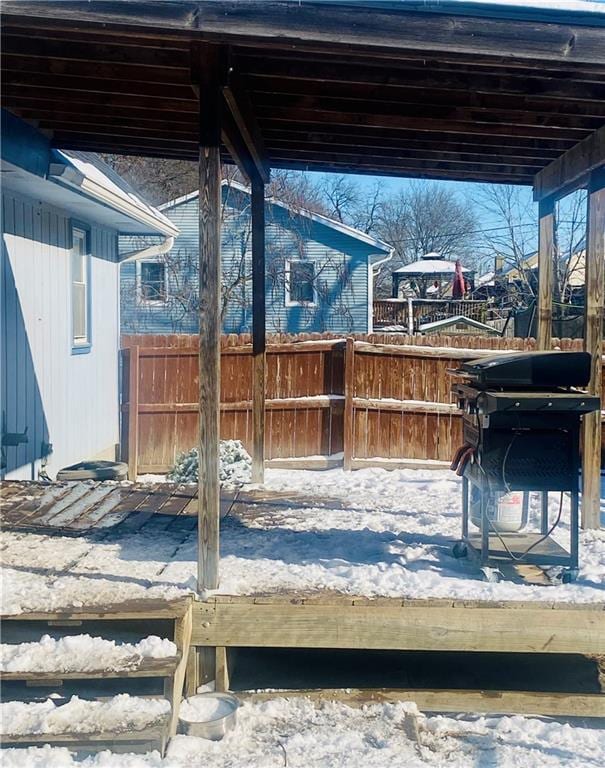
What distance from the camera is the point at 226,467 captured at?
7.73 m

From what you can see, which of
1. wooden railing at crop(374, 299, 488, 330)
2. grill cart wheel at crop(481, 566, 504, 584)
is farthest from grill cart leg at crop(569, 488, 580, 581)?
wooden railing at crop(374, 299, 488, 330)

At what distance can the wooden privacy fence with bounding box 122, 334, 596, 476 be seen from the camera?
9.19m

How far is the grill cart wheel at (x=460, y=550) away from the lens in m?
4.82

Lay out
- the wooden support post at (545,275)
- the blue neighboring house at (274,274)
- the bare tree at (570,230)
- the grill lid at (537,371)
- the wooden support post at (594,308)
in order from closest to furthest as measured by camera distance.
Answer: the grill lid at (537,371), the wooden support post at (594,308), the wooden support post at (545,275), the blue neighboring house at (274,274), the bare tree at (570,230)

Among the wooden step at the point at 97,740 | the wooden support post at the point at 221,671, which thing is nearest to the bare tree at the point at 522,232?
the wooden support post at the point at 221,671

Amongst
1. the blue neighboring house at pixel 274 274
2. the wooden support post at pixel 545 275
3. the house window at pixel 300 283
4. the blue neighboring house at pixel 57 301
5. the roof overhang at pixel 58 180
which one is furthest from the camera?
the house window at pixel 300 283

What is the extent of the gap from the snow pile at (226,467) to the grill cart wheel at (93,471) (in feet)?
1.75

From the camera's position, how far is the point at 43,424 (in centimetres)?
754

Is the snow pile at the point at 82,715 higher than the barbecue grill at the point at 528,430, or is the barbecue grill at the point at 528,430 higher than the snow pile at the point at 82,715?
the barbecue grill at the point at 528,430

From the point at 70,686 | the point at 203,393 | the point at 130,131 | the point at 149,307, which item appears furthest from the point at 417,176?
the point at 149,307

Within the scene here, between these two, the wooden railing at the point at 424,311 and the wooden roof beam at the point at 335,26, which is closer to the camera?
the wooden roof beam at the point at 335,26

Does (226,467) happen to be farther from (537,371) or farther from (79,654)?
(79,654)

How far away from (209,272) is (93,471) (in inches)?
171

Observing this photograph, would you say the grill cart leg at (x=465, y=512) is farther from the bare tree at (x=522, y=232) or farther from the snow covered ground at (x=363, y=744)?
the bare tree at (x=522, y=232)
